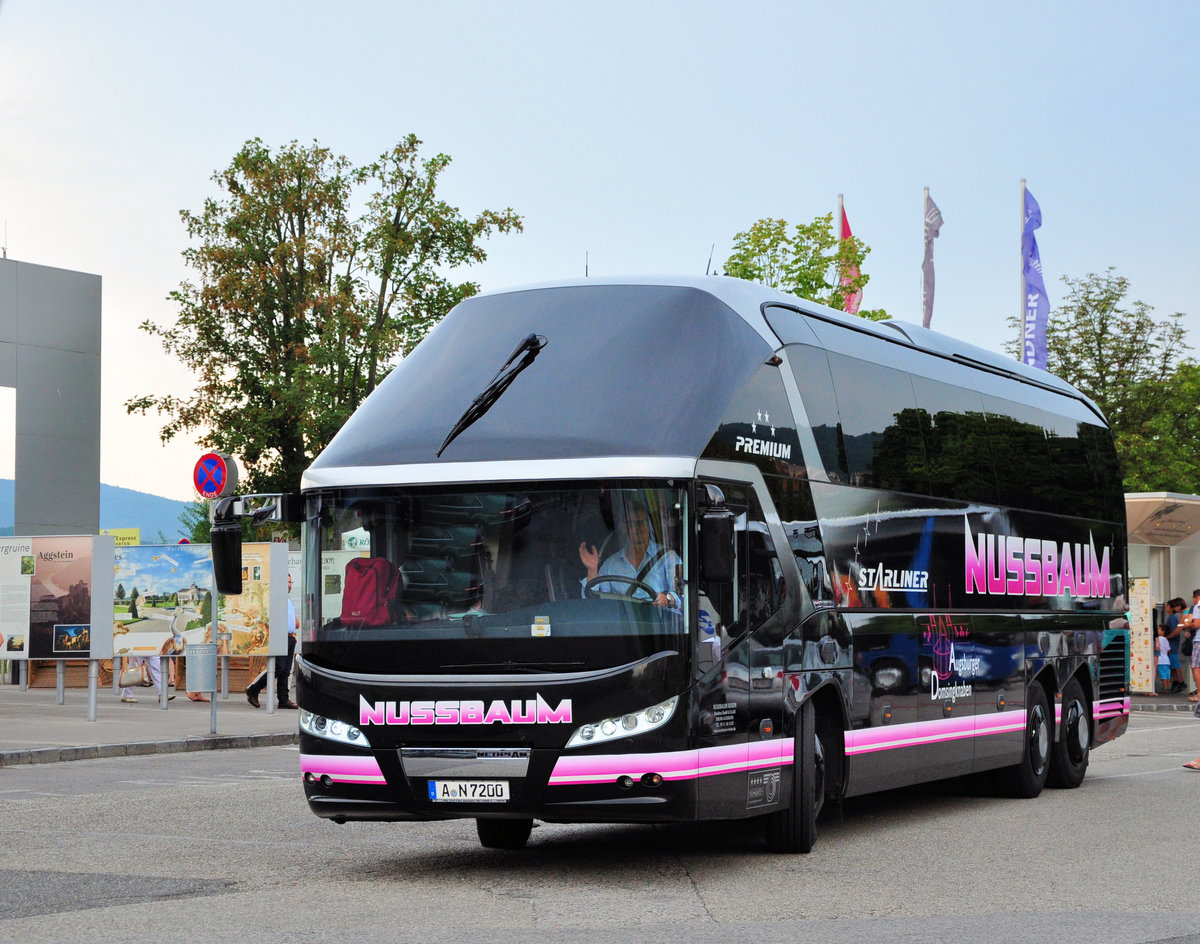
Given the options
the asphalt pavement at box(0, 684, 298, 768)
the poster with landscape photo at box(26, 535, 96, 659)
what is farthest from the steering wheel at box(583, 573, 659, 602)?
the poster with landscape photo at box(26, 535, 96, 659)

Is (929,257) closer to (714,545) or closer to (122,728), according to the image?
(122,728)

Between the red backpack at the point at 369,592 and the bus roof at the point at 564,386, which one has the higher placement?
the bus roof at the point at 564,386

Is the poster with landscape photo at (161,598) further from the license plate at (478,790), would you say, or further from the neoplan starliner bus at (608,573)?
the license plate at (478,790)

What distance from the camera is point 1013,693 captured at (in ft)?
50.4

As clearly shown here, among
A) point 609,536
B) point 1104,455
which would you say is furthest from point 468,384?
point 1104,455

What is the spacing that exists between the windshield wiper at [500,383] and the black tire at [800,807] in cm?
274

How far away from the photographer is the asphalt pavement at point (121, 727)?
1959 cm

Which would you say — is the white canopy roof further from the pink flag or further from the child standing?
the pink flag

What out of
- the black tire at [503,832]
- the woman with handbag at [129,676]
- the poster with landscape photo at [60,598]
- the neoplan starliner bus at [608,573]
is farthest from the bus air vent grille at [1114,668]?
the woman with handbag at [129,676]

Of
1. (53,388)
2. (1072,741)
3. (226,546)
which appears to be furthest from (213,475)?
(53,388)

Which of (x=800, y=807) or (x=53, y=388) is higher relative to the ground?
(x=53, y=388)

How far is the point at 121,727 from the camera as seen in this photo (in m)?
22.7

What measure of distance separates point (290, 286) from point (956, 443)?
3824cm

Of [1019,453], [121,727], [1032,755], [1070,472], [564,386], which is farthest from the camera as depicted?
[121,727]
